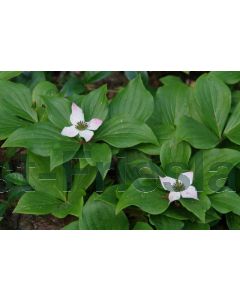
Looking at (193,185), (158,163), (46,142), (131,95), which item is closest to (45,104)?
(46,142)

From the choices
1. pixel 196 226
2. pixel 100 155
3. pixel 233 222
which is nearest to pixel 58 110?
pixel 100 155

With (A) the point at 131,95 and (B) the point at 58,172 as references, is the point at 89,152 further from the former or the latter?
(A) the point at 131,95

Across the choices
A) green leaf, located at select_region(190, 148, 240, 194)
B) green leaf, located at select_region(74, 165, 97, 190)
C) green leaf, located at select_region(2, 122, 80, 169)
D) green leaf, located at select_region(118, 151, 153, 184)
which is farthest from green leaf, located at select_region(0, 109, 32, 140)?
green leaf, located at select_region(190, 148, 240, 194)

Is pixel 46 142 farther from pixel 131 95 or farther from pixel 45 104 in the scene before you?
pixel 131 95

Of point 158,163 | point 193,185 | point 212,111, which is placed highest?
point 212,111

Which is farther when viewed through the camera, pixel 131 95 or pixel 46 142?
pixel 131 95

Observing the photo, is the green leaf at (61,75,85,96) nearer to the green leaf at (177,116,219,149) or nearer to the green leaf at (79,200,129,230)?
the green leaf at (177,116,219,149)

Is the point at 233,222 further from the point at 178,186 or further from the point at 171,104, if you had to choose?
the point at 171,104

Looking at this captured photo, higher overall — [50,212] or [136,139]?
[136,139]
